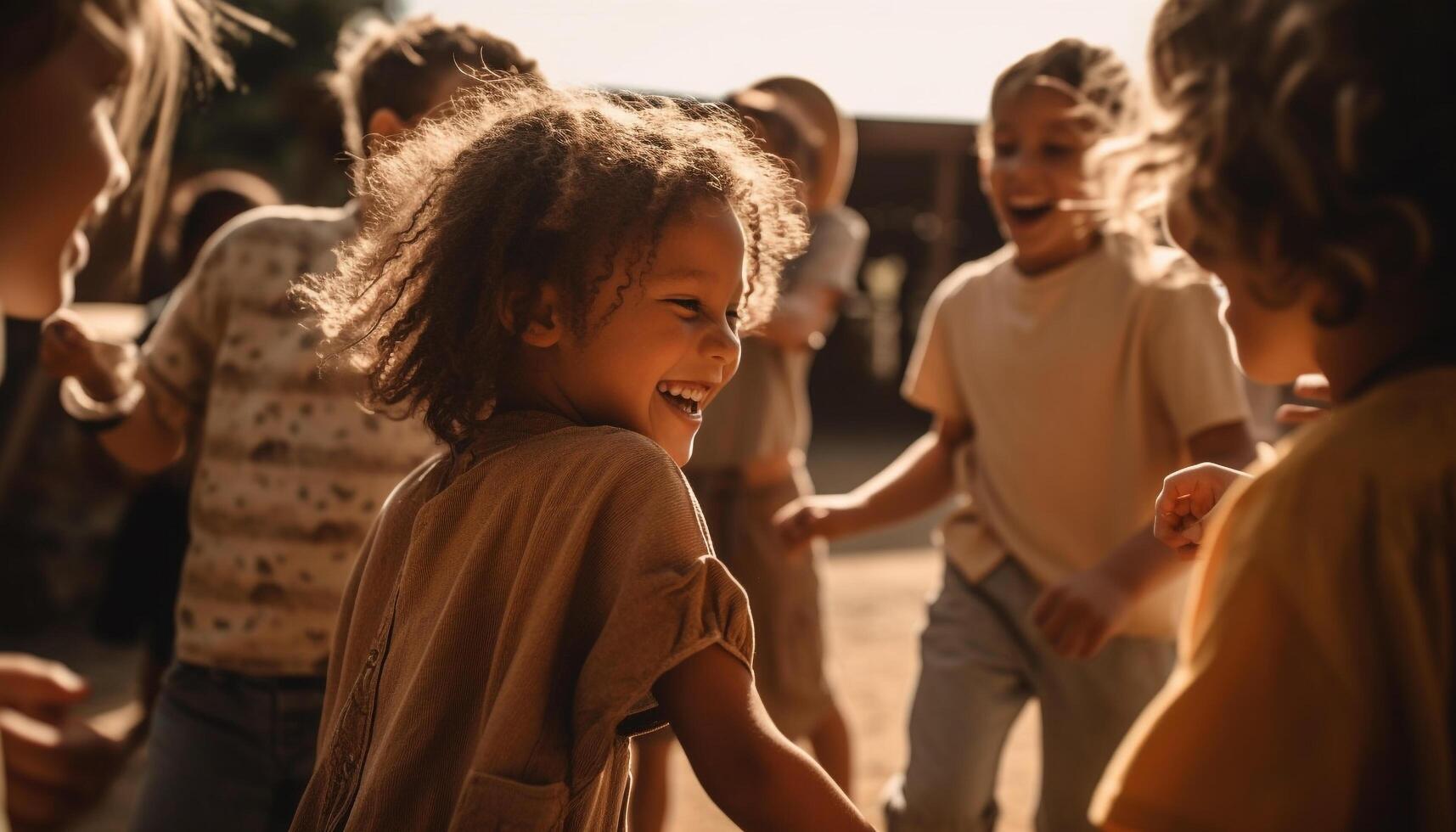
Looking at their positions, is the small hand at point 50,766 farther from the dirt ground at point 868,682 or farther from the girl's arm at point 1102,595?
the dirt ground at point 868,682

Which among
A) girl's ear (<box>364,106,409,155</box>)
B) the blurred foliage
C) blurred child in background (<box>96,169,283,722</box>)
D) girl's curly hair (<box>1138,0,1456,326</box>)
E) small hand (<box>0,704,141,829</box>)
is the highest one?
girl's curly hair (<box>1138,0,1456,326</box>)

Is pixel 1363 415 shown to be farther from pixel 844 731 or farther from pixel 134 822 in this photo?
pixel 844 731

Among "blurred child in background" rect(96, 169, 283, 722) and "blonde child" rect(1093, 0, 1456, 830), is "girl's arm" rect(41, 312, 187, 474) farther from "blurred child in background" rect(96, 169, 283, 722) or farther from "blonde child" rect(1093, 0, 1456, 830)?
"blonde child" rect(1093, 0, 1456, 830)

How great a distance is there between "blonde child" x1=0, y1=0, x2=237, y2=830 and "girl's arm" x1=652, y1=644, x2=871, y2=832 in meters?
0.77

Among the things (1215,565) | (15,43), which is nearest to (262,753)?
(15,43)

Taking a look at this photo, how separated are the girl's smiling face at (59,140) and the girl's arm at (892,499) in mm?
1741

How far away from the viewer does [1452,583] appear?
3.21 feet

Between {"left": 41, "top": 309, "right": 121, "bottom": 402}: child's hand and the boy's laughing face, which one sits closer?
{"left": 41, "top": 309, "right": 121, "bottom": 402}: child's hand

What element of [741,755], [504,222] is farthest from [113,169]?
[741,755]

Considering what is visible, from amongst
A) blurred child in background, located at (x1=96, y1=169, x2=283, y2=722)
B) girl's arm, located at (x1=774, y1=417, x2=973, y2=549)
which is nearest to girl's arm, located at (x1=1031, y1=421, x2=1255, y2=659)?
girl's arm, located at (x1=774, y1=417, x2=973, y2=549)

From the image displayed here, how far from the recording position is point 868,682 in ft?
18.1

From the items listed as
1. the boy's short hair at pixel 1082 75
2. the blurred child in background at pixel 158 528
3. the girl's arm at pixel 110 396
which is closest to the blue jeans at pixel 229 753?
the girl's arm at pixel 110 396

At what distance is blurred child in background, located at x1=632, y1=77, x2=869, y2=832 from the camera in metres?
3.54

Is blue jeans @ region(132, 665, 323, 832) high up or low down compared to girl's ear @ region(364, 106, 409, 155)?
down
